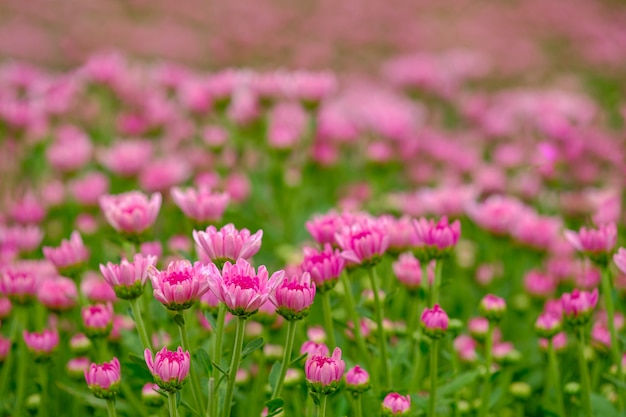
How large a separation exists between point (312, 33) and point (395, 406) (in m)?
8.41

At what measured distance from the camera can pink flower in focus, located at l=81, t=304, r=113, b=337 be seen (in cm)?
187

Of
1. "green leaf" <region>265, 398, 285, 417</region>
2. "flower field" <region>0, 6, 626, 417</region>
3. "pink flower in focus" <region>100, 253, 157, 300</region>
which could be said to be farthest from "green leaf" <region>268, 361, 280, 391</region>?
"pink flower in focus" <region>100, 253, 157, 300</region>

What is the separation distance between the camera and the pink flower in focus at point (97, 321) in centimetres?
187

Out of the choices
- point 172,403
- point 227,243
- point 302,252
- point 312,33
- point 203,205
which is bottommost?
point 172,403

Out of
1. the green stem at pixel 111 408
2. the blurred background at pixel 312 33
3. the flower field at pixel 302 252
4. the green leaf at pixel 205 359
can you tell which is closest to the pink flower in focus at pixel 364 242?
the flower field at pixel 302 252

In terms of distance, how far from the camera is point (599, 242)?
1.96m

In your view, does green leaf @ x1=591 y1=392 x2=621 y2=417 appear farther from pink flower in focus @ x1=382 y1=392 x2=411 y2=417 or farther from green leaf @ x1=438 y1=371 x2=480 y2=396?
pink flower in focus @ x1=382 y1=392 x2=411 y2=417

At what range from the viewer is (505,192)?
3.85m

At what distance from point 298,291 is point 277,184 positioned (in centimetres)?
205

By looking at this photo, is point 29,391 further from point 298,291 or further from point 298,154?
point 298,154

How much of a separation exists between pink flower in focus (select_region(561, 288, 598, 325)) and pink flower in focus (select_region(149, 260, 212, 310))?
0.99 metres

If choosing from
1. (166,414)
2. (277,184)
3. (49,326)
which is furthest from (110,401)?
(277,184)

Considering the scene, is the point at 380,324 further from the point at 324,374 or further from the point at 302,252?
the point at 302,252

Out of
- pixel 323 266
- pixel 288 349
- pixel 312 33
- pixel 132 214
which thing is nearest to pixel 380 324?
pixel 323 266
